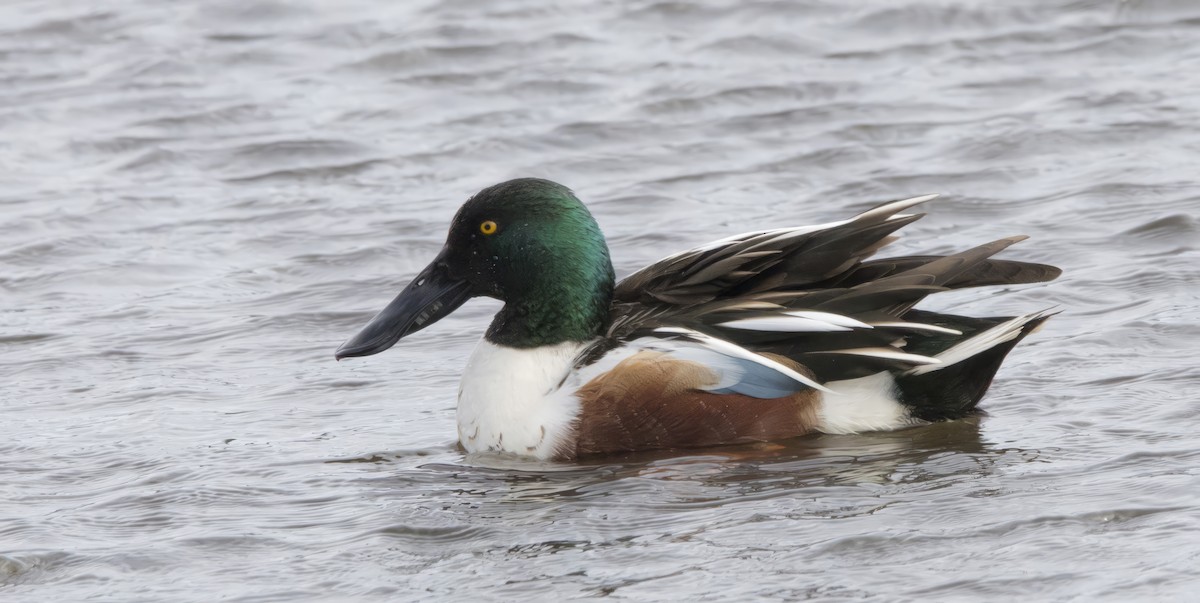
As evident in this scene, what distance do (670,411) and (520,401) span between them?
1.75ft

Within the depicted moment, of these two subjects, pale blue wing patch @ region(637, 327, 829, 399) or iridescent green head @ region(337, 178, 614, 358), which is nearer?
pale blue wing patch @ region(637, 327, 829, 399)

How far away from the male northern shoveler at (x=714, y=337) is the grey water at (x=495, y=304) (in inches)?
5.1

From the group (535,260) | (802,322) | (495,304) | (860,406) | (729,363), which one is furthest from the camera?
(495,304)

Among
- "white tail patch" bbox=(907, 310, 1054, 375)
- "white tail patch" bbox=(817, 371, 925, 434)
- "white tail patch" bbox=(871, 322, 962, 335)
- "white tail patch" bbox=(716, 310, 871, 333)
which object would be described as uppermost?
"white tail patch" bbox=(716, 310, 871, 333)

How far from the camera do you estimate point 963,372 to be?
6371 millimetres

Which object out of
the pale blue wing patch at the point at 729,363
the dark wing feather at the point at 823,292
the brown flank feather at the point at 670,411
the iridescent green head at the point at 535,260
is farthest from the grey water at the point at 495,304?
the iridescent green head at the point at 535,260

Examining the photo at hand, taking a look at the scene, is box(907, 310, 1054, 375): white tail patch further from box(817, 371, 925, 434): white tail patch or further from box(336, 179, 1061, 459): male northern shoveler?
box(817, 371, 925, 434): white tail patch

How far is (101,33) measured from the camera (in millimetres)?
13516

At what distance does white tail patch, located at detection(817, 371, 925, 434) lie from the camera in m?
6.34

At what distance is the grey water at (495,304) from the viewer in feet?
17.5

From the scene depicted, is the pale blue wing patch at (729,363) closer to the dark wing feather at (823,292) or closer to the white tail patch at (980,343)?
the dark wing feather at (823,292)

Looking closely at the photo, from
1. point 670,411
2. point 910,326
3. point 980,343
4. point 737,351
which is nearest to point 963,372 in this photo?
point 980,343

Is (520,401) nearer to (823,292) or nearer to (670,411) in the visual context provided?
(670,411)

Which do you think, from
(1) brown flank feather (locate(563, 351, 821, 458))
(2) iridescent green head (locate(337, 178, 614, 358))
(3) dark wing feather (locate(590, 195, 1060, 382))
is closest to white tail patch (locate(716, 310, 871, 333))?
(3) dark wing feather (locate(590, 195, 1060, 382))
